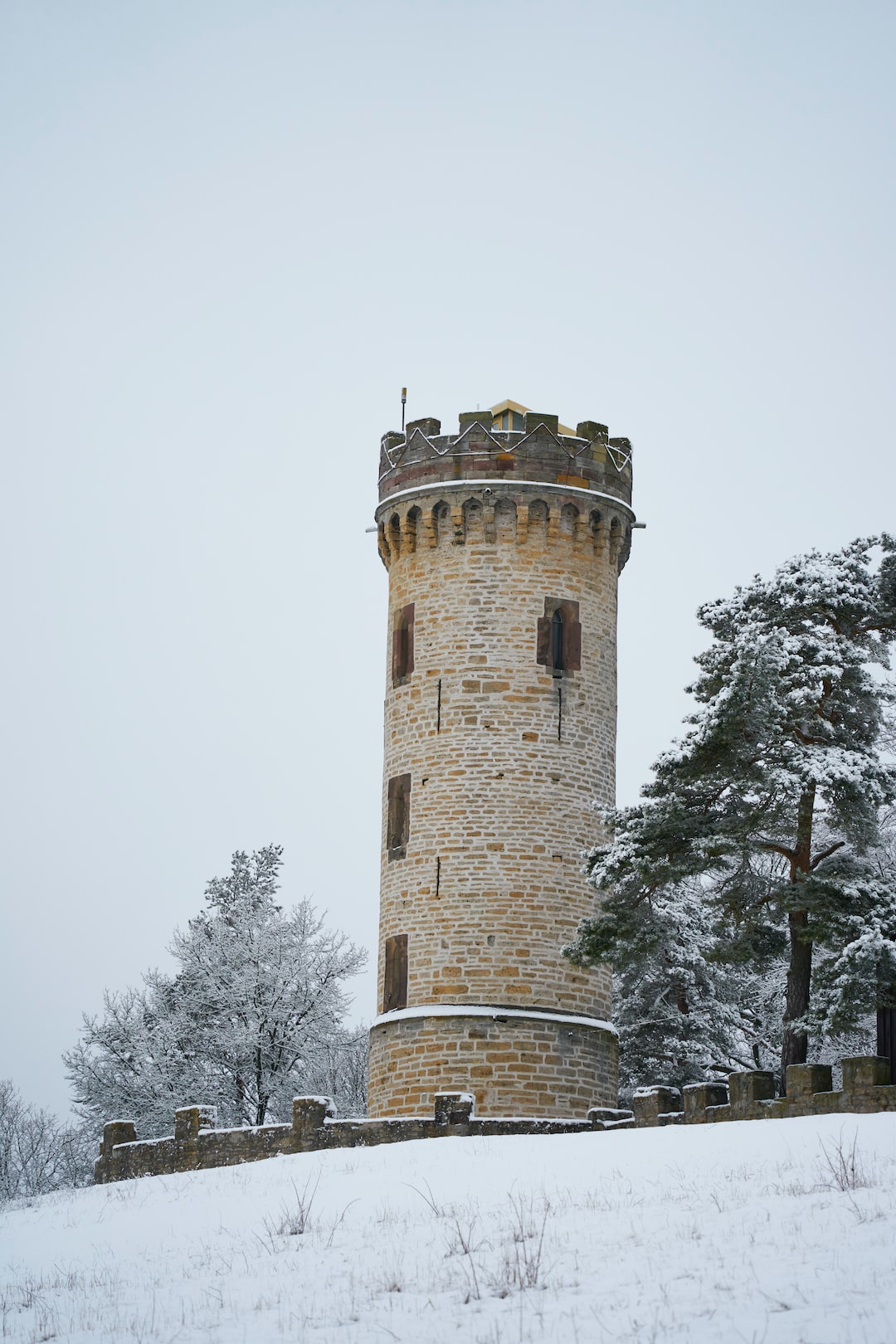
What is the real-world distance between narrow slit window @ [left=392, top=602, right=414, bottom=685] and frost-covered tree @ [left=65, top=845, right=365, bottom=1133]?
34.7 feet

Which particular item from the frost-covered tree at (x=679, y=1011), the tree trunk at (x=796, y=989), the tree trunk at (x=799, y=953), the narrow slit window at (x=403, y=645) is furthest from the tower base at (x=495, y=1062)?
the narrow slit window at (x=403, y=645)

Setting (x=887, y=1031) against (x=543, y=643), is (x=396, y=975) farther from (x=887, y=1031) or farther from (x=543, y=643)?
(x=887, y=1031)

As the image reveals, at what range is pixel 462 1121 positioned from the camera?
81.7 ft

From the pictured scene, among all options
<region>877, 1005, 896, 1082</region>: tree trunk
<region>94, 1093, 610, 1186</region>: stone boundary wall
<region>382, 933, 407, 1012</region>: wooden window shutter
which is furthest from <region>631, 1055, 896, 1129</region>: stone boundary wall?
<region>382, 933, 407, 1012</region>: wooden window shutter

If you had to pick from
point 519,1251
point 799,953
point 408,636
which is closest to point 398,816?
point 408,636


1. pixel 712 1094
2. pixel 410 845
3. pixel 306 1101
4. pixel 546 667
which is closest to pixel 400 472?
pixel 546 667

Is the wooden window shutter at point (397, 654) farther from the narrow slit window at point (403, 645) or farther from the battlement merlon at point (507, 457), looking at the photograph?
the battlement merlon at point (507, 457)

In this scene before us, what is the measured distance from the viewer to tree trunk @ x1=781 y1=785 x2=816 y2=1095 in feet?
78.1

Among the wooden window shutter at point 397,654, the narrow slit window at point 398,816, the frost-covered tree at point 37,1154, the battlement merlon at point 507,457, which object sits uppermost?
the battlement merlon at point 507,457

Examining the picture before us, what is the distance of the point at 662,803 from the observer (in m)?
24.8

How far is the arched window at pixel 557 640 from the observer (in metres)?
30.7

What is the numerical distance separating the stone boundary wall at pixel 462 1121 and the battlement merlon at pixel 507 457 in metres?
11.1

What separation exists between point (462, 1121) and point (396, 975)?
4988mm

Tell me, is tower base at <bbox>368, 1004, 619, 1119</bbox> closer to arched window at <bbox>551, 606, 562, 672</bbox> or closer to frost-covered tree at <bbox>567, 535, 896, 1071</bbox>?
frost-covered tree at <bbox>567, 535, 896, 1071</bbox>
